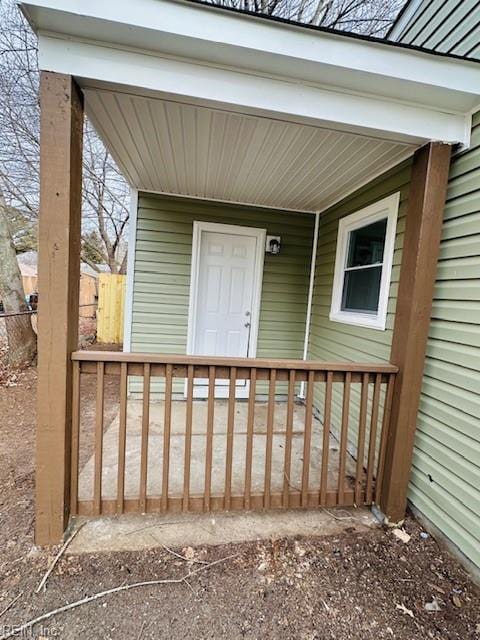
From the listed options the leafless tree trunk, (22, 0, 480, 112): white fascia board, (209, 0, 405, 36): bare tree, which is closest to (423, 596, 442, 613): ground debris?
(22, 0, 480, 112): white fascia board

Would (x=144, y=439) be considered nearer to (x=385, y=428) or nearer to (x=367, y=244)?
(x=385, y=428)

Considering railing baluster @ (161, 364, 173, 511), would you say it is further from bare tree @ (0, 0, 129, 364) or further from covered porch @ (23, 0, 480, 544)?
bare tree @ (0, 0, 129, 364)

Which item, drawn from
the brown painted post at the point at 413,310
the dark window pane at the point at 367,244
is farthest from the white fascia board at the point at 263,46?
the dark window pane at the point at 367,244

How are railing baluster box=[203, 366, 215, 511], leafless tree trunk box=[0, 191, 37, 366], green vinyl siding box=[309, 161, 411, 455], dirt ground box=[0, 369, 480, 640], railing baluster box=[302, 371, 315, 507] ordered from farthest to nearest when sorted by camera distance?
leafless tree trunk box=[0, 191, 37, 366] → green vinyl siding box=[309, 161, 411, 455] → railing baluster box=[302, 371, 315, 507] → railing baluster box=[203, 366, 215, 511] → dirt ground box=[0, 369, 480, 640]

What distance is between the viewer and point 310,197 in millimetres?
3367

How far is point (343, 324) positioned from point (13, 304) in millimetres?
5109

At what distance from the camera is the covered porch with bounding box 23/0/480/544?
1.47m

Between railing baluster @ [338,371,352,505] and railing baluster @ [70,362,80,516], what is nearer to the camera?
railing baluster @ [70,362,80,516]

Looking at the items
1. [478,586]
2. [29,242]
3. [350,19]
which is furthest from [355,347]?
[29,242]

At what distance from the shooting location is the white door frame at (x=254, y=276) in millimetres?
3689

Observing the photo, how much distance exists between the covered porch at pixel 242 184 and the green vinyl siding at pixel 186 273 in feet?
1.84

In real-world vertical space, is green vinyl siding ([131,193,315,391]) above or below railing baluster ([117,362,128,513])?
above

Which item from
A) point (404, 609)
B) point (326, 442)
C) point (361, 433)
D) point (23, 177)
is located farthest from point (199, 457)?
point (23, 177)

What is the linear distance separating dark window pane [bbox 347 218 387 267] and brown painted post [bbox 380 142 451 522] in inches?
32.0
